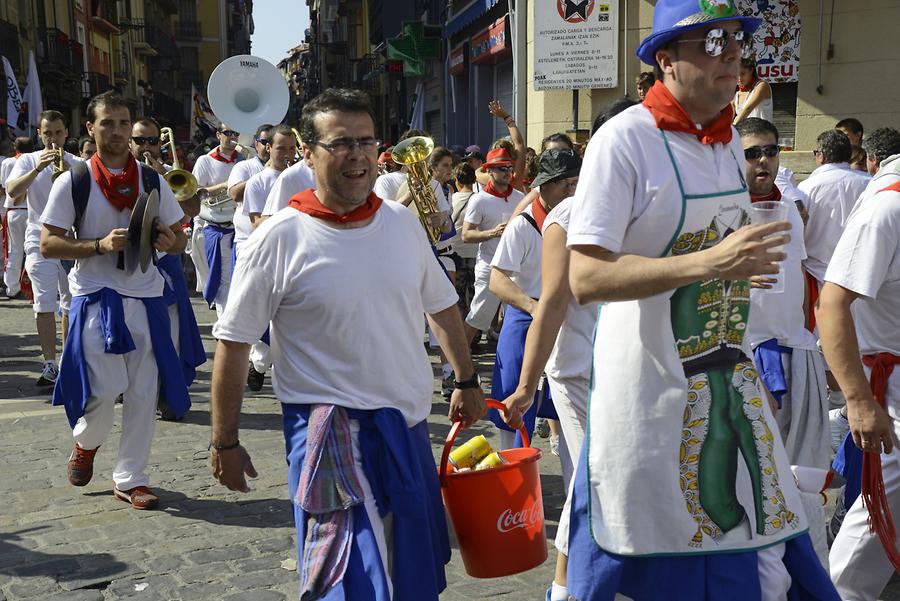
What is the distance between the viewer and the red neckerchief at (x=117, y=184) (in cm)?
583

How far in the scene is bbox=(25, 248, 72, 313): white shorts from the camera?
9406 mm

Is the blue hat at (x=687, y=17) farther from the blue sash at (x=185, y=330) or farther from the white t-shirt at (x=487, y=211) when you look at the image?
the white t-shirt at (x=487, y=211)

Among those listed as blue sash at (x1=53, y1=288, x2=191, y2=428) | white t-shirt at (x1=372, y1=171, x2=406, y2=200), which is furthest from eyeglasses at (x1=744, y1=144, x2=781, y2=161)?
white t-shirt at (x1=372, y1=171, x2=406, y2=200)

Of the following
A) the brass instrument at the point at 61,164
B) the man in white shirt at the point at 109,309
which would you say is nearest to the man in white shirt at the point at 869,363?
the man in white shirt at the point at 109,309

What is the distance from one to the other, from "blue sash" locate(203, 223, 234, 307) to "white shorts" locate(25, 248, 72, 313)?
1448 millimetres

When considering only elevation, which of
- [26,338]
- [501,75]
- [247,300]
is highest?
[501,75]

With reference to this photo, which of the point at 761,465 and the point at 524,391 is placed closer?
the point at 761,465

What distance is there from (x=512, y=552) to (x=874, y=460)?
1234 mm

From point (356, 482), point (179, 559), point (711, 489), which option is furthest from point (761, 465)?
point (179, 559)

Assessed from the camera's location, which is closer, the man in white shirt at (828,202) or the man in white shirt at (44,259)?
the man in white shirt at (828,202)

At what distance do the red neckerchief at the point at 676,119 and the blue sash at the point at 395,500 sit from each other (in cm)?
123

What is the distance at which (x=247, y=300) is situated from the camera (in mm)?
3389

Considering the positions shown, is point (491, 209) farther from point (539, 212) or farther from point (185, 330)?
point (539, 212)

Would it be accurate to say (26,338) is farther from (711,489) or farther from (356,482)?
(711,489)
